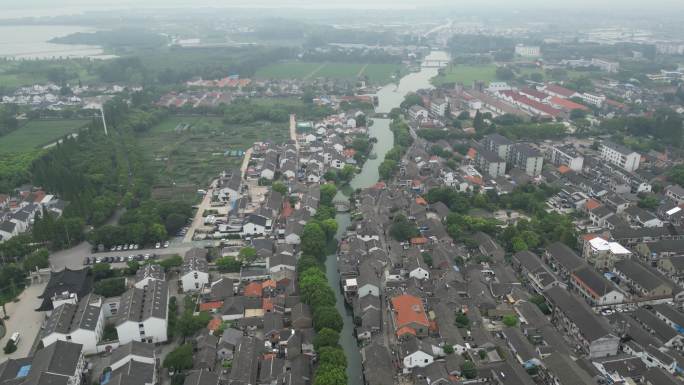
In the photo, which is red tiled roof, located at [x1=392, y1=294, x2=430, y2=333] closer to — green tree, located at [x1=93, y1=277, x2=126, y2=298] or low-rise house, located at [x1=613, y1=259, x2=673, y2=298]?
low-rise house, located at [x1=613, y1=259, x2=673, y2=298]

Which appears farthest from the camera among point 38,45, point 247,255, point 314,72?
point 38,45

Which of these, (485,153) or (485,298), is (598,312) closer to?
(485,298)

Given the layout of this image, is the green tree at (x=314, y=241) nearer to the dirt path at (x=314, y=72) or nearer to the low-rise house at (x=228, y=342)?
the low-rise house at (x=228, y=342)

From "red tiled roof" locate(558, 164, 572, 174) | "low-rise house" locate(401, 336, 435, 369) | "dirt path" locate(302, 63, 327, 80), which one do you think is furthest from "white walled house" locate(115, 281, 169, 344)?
"dirt path" locate(302, 63, 327, 80)

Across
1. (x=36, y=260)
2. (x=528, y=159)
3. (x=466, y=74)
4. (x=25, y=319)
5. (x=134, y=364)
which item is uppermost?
(x=466, y=74)

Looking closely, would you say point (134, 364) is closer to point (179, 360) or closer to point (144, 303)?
point (179, 360)

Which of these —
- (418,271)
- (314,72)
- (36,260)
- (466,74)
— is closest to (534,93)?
(466,74)

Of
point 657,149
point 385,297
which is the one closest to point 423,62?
point 657,149
